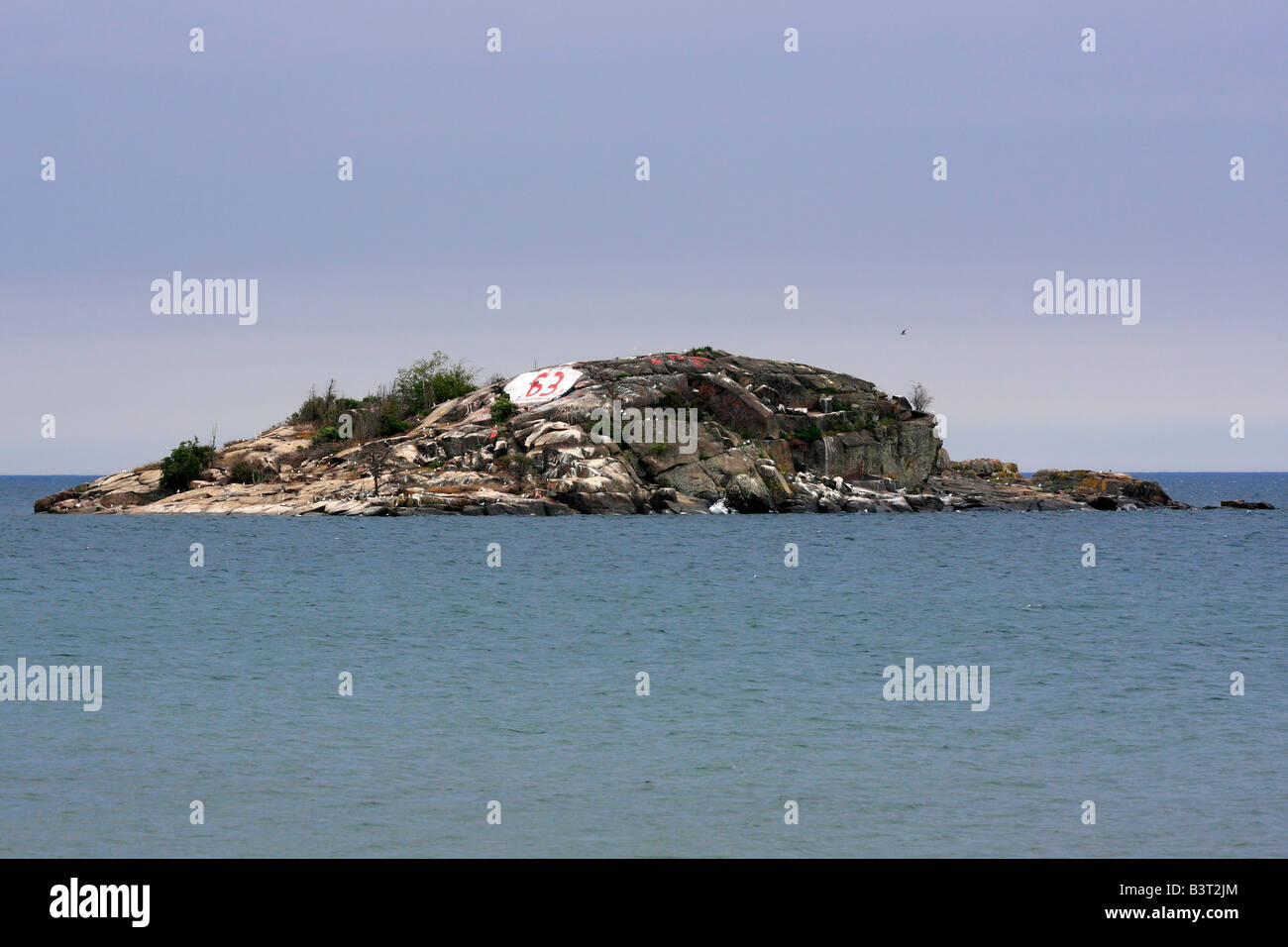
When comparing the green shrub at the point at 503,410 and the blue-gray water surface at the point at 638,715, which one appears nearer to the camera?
the blue-gray water surface at the point at 638,715

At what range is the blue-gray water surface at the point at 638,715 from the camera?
14688mm

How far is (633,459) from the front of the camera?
329 feet

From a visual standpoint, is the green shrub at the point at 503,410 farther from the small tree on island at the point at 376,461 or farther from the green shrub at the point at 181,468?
the green shrub at the point at 181,468

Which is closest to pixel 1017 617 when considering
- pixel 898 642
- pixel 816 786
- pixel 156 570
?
pixel 898 642

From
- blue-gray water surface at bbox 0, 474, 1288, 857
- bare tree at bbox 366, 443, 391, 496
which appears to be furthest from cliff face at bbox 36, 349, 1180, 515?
blue-gray water surface at bbox 0, 474, 1288, 857

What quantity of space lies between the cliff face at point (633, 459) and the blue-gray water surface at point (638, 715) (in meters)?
42.4

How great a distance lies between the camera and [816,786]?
1677 centimetres

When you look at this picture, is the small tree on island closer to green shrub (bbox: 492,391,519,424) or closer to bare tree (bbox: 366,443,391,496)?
bare tree (bbox: 366,443,391,496)

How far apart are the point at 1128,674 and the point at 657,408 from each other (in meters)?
79.7

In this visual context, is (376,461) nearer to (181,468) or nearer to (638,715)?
(181,468)

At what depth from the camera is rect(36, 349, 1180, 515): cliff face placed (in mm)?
94375

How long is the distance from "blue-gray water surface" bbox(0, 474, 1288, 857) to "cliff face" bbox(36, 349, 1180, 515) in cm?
4244

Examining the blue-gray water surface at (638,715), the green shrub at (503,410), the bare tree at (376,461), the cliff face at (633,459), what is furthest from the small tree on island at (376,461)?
the blue-gray water surface at (638,715)
